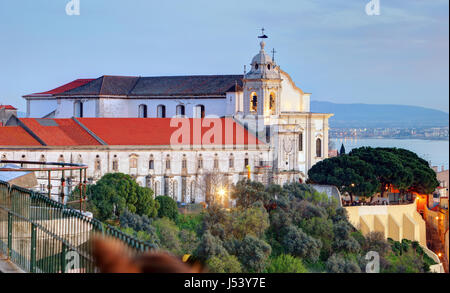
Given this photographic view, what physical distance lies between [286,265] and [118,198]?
11.4m

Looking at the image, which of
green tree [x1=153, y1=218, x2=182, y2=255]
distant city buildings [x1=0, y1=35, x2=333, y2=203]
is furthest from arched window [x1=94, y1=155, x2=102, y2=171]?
green tree [x1=153, y1=218, x2=182, y2=255]

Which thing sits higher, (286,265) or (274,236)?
(274,236)

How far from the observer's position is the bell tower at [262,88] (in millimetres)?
67250

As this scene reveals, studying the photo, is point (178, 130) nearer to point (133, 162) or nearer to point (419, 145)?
point (133, 162)

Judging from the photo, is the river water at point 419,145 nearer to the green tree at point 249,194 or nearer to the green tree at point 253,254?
the green tree at point 249,194

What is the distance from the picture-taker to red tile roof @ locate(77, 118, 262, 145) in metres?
61.8

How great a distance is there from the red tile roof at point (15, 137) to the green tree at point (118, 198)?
687 centimetres

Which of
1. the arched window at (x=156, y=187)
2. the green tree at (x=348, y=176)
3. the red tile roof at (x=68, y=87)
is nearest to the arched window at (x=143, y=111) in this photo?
the red tile roof at (x=68, y=87)

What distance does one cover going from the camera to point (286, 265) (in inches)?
1607

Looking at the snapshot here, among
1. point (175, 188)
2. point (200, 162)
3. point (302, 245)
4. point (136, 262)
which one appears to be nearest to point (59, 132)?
point (175, 188)

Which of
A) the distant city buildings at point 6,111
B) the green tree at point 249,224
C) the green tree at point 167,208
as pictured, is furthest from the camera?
the distant city buildings at point 6,111

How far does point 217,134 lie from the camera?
63938 mm
